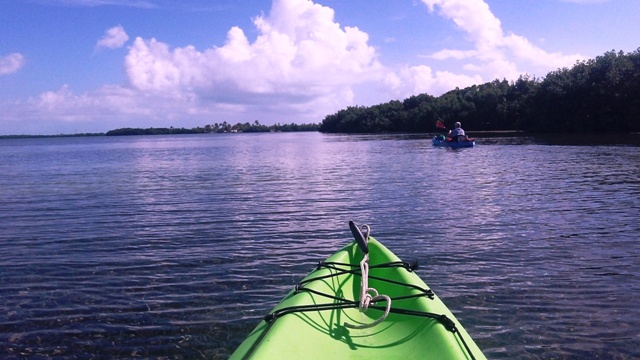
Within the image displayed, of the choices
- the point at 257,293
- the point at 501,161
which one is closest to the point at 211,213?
the point at 257,293

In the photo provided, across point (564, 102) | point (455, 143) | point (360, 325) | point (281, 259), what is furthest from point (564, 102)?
point (360, 325)

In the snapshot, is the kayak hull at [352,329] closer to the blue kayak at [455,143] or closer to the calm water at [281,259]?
the calm water at [281,259]

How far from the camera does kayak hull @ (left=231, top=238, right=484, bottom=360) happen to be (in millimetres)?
4406

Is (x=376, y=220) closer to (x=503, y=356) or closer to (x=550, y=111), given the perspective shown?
(x=503, y=356)

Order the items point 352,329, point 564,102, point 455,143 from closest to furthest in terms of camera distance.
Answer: point 352,329, point 455,143, point 564,102

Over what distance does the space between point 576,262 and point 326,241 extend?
5.10m

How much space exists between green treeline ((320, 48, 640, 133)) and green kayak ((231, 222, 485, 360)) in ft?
245

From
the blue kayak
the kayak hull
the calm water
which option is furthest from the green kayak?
the blue kayak

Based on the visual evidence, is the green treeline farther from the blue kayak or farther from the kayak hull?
the kayak hull

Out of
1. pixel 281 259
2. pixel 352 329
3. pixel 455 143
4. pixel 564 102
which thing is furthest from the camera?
pixel 564 102

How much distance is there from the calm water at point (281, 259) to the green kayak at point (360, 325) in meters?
1.42

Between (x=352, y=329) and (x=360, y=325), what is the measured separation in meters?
0.13

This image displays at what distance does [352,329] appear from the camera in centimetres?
532

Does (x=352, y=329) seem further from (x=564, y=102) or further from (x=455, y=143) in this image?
(x=564, y=102)
